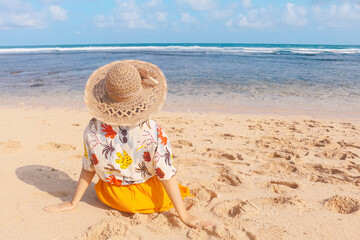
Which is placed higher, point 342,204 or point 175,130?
point 342,204

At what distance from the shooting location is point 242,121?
17.0 feet

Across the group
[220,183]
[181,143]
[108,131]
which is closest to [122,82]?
[108,131]

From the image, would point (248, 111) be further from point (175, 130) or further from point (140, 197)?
point (140, 197)

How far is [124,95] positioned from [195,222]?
3.46ft

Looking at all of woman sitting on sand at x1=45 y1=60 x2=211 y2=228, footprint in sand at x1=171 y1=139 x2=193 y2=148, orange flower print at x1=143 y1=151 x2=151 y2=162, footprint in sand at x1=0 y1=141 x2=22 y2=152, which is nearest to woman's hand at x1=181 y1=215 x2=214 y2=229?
woman sitting on sand at x1=45 y1=60 x2=211 y2=228

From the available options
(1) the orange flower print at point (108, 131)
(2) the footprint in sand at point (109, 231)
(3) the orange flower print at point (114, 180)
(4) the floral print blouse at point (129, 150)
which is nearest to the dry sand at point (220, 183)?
(2) the footprint in sand at point (109, 231)

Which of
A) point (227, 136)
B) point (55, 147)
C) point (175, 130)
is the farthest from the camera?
point (175, 130)

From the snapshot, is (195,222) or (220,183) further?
(220,183)

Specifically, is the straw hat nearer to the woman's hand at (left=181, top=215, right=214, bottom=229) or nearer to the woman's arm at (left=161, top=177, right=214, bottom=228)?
the woman's arm at (left=161, top=177, right=214, bottom=228)

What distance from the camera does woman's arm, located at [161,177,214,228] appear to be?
6.50 ft

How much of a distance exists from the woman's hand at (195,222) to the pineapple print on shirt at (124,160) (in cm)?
58

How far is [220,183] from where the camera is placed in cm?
274

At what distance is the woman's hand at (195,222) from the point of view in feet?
6.58

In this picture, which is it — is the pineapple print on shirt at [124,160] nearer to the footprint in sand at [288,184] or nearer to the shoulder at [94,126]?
the shoulder at [94,126]
